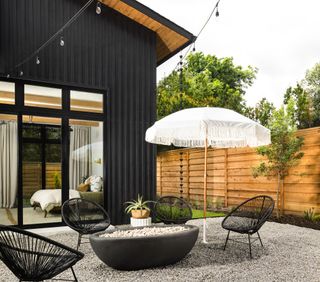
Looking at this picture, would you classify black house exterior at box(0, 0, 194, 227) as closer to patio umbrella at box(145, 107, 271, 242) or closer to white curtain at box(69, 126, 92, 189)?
white curtain at box(69, 126, 92, 189)

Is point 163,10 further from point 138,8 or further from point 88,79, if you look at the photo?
point 88,79

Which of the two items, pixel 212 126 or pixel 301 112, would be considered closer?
pixel 212 126

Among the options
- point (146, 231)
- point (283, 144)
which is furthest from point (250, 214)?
point (283, 144)

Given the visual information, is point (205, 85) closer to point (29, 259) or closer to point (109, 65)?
point (109, 65)

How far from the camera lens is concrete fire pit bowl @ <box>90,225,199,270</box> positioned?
13.4ft

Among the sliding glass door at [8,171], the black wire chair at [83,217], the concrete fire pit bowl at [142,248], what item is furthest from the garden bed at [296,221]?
the sliding glass door at [8,171]

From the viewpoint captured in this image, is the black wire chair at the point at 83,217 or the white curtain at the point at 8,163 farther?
the white curtain at the point at 8,163

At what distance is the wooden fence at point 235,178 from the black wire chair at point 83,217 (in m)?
4.25

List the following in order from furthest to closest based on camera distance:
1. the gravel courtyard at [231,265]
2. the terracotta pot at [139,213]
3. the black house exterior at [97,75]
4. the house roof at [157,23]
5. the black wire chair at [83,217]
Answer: the house roof at [157,23]
the terracotta pot at [139,213]
the black house exterior at [97,75]
the black wire chair at [83,217]
the gravel courtyard at [231,265]

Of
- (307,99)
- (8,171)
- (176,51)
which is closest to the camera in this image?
(8,171)

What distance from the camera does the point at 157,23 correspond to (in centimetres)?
756

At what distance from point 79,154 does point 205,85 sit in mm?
13297

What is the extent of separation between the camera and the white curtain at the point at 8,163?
635 cm

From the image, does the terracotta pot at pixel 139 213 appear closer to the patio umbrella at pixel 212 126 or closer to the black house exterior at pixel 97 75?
the black house exterior at pixel 97 75
